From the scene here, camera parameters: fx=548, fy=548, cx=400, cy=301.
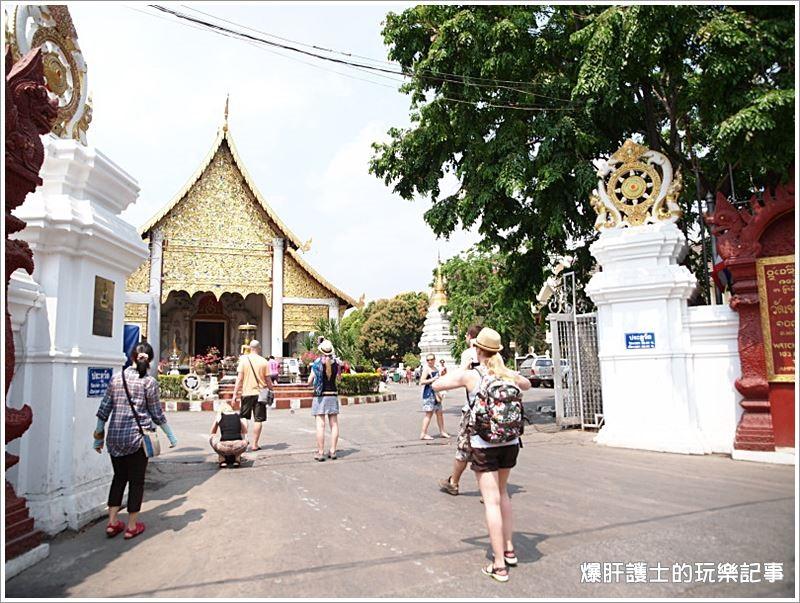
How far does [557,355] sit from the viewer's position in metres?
9.52

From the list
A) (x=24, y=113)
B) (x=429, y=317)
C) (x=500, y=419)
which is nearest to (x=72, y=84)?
(x=24, y=113)

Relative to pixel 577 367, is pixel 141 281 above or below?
above

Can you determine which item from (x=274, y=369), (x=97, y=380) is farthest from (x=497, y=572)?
(x=274, y=369)

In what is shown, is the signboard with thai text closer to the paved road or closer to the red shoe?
the paved road

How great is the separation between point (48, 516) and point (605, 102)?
8.40m

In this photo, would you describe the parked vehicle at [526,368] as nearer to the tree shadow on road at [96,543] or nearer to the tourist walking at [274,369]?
the tourist walking at [274,369]

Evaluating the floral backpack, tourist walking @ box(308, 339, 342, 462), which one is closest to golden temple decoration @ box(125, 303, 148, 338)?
tourist walking @ box(308, 339, 342, 462)

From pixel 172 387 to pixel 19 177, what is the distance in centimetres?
1433

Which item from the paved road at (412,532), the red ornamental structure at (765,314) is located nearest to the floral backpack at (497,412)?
the paved road at (412,532)

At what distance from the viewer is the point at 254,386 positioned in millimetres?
7867

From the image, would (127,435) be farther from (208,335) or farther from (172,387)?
(208,335)

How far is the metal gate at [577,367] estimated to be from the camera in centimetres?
939

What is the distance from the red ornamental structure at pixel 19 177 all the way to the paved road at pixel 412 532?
323 mm

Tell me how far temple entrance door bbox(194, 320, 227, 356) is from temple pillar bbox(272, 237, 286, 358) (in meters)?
3.92
